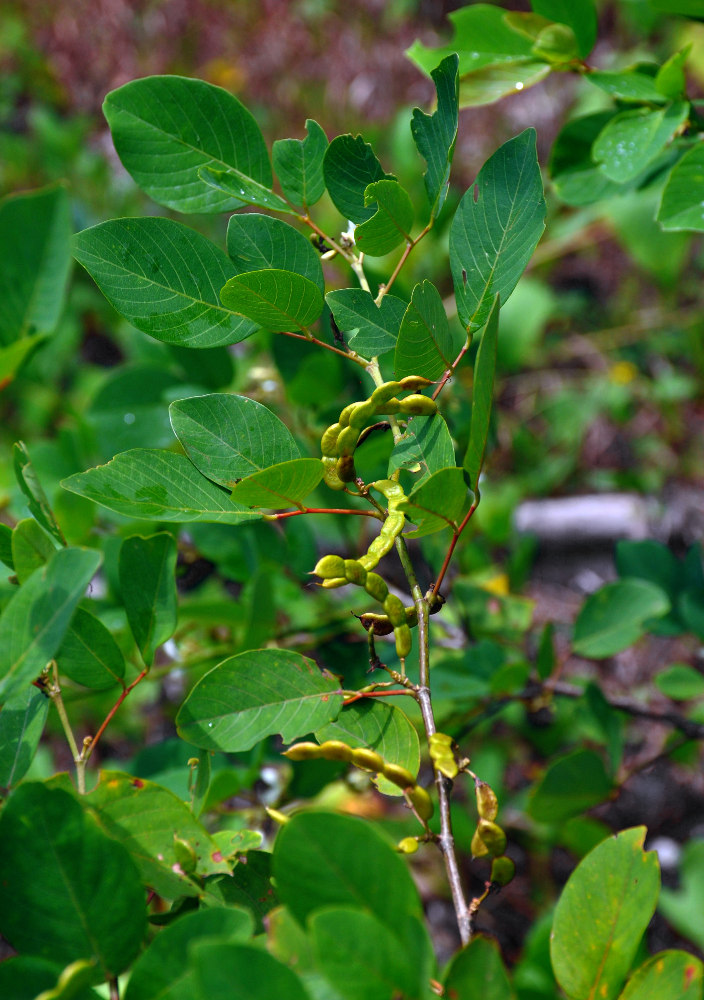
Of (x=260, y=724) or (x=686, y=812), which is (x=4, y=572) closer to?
(x=260, y=724)

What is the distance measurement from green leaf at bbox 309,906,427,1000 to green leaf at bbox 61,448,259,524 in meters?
0.28

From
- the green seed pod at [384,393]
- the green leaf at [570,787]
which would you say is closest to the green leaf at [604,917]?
the green seed pod at [384,393]

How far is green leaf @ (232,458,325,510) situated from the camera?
1.71 ft

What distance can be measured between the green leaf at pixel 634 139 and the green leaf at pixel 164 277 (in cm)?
40

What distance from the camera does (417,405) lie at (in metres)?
0.55

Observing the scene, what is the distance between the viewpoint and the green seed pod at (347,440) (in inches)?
21.7

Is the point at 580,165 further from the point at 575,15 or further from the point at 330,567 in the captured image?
the point at 330,567

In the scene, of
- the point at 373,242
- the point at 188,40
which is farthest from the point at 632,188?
the point at 188,40

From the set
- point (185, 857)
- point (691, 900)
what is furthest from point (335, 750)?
point (691, 900)

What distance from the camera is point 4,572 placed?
35.2 inches

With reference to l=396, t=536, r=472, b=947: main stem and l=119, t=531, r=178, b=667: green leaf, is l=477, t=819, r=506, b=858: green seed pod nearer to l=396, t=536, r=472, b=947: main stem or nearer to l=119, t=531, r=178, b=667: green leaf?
l=396, t=536, r=472, b=947: main stem

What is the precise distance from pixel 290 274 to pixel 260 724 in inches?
12.9

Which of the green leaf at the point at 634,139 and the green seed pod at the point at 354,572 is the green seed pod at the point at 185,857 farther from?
the green leaf at the point at 634,139

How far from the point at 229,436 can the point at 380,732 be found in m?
0.24
